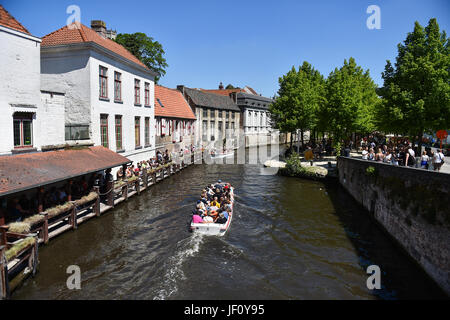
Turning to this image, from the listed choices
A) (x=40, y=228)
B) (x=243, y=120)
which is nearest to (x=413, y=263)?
(x=40, y=228)

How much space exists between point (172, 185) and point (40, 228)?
13.4 m

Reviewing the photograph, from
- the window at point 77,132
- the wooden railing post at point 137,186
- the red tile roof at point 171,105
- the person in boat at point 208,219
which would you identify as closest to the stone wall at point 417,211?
the person in boat at point 208,219

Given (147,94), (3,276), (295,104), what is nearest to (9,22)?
(3,276)

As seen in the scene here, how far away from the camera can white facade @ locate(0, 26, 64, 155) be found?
12.2m

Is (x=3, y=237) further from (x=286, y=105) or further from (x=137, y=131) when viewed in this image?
(x=286, y=105)

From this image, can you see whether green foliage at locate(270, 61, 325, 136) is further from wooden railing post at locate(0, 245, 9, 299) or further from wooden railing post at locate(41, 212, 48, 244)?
wooden railing post at locate(0, 245, 9, 299)

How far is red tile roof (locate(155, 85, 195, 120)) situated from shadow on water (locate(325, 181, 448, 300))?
66.6ft

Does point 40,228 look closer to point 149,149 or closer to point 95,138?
point 95,138

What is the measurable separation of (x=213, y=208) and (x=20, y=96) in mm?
9323

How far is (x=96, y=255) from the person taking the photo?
11.1 metres

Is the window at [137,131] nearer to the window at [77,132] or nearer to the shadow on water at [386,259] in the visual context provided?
the window at [77,132]

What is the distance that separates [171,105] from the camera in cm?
3588

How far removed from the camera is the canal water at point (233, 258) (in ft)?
30.0

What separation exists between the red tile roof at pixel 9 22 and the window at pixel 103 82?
6.01 meters
